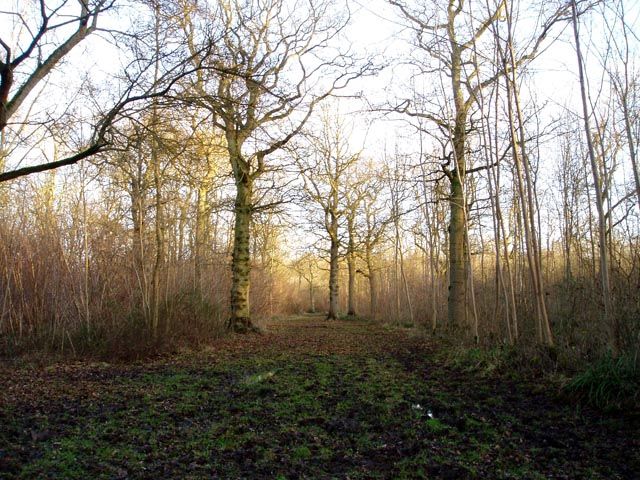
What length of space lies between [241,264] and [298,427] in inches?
391

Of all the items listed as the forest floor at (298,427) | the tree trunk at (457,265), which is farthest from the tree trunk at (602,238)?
the tree trunk at (457,265)

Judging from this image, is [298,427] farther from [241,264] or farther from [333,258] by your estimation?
[333,258]

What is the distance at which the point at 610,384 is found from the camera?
5.14 meters

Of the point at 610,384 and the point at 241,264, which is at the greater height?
the point at 241,264

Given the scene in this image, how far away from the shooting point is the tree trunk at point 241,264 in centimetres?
1434

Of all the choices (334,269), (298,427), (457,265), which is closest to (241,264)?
(457,265)

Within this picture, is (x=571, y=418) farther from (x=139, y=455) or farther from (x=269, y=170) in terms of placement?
(x=269, y=170)

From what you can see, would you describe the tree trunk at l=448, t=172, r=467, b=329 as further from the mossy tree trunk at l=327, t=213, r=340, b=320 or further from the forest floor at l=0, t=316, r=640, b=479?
the mossy tree trunk at l=327, t=213, r=340, b=320

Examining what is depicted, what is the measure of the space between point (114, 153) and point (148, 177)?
2392 millimetres

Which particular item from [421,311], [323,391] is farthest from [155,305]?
[421,311]

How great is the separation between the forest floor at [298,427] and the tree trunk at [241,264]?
21.0 ft

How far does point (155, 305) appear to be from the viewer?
31.1 feet

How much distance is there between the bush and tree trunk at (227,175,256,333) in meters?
10.3

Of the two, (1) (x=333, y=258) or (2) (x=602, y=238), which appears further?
(1) (x=333, y=258)
